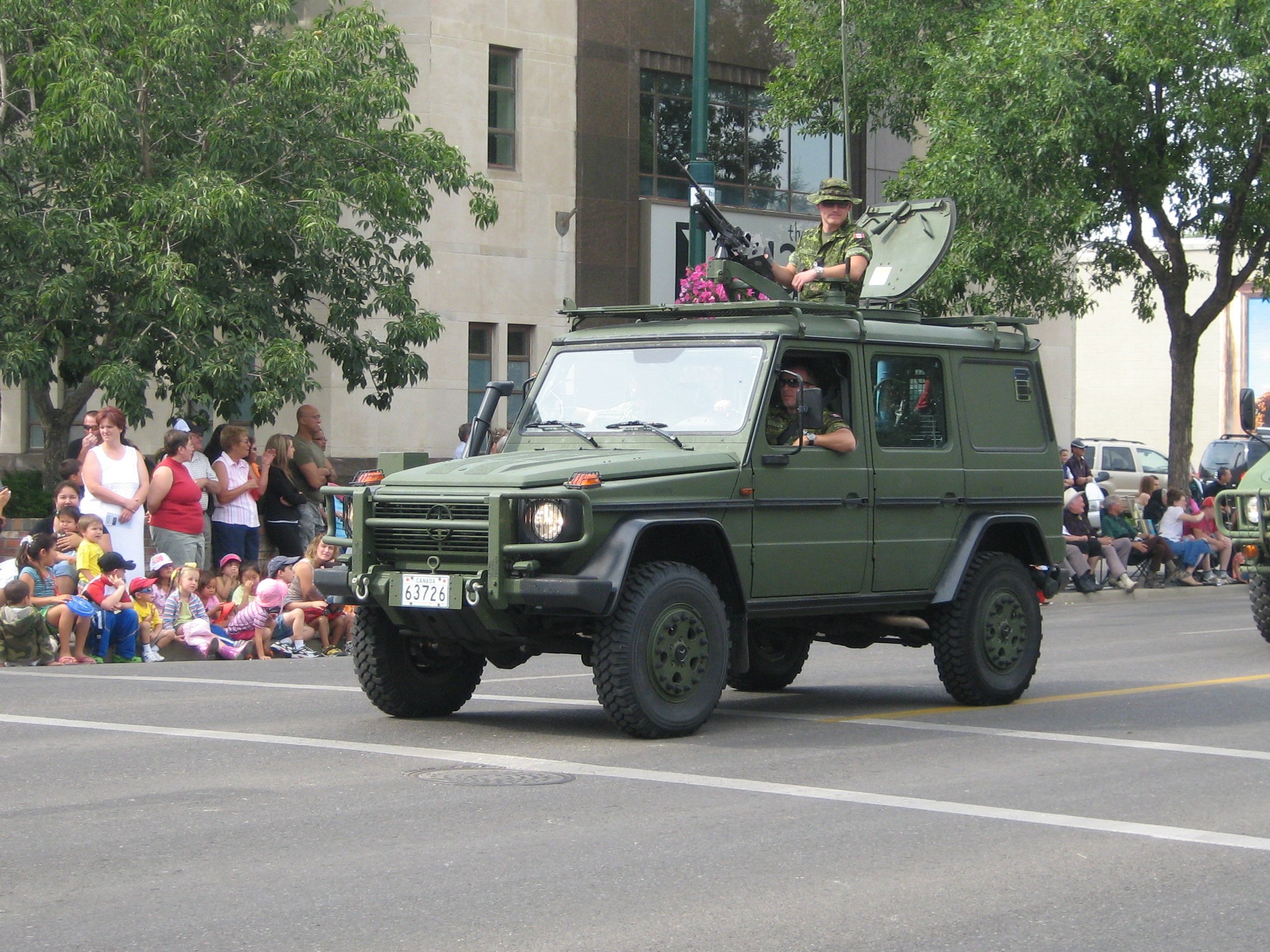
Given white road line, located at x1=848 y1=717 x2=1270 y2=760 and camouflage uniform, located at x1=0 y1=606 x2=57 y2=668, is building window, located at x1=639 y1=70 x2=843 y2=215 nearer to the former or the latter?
camouflage uniform, located at x1=0 y1=606 x2=57 y2=668

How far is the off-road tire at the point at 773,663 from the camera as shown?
11930mm

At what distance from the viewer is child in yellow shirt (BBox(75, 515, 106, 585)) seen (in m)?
14.9

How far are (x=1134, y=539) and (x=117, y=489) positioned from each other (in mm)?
15278

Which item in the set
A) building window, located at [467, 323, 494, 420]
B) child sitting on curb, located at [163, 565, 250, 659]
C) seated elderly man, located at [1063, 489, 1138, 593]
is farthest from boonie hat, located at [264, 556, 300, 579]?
building window, located at [467, 323, 494, 420]

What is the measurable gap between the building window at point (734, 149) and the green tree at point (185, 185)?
379 inches

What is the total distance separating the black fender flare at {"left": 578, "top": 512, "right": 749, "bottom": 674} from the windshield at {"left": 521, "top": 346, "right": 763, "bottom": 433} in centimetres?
67

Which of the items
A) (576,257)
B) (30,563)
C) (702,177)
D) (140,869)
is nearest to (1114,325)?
(576,257)

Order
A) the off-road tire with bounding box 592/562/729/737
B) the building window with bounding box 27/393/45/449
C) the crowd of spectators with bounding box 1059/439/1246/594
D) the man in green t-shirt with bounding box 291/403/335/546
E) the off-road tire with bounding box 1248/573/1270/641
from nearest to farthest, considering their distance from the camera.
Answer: the off-road tire with bounding box 592/562/729/737 < the off-road tire with bounding box 1248/573/1270/641 < the man in green t-shirt with bounding box 291/403/335/546 < the crowd of spectators with bounding box 1059/439/1246/594 < the building window with bounding box 27/393/45/449

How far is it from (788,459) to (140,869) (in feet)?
15.6

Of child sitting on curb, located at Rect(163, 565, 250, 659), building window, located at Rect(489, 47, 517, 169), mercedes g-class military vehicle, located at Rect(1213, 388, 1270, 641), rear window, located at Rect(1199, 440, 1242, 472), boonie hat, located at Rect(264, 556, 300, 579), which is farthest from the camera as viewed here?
rear window, located at Rect(1199, 440, 1242, 472)

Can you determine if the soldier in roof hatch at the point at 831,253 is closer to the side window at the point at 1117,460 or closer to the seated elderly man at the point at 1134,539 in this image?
the seated elderly man at the point at 1134,539

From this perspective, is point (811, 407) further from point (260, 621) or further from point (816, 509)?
point (260, 621)

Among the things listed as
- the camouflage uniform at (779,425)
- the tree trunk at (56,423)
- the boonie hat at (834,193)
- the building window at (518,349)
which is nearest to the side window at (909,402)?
the camouflage uniform at (779,425)

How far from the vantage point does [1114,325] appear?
63.4 metres
